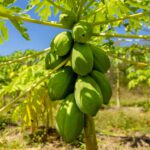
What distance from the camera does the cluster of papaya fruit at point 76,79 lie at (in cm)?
226

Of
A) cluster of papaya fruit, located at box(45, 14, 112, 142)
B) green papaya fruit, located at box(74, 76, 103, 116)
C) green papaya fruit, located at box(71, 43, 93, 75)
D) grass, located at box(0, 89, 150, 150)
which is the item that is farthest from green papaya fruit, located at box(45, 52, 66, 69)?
grass, located at box(0, 89, 150, 150)

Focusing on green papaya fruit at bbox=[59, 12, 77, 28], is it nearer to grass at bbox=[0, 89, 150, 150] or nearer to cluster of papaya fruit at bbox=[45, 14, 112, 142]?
cluster of papaya fruit at bbox=[45, 14, 112, 142]

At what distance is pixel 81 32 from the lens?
2486 millimetres

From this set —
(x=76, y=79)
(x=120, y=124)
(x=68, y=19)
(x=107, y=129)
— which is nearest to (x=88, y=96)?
(x=76, y=79)

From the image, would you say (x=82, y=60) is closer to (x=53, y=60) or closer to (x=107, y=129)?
(x=53, y=60)

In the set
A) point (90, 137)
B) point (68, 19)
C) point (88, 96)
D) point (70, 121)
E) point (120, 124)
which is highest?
point (68, 19)

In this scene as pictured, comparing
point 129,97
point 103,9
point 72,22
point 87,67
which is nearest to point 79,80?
point 87,67

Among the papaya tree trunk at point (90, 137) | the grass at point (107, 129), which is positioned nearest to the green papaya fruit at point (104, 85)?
the papaya tree trunk at point (90, 137)

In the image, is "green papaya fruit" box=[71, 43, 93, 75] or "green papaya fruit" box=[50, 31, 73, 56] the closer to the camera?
"green papaya fruit" box=[71, 43, 93, 75]

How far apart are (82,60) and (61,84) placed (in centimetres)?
20

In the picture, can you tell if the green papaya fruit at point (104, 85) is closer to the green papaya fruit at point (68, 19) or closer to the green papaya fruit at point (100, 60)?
the green papaya fruit at point (100, 60)

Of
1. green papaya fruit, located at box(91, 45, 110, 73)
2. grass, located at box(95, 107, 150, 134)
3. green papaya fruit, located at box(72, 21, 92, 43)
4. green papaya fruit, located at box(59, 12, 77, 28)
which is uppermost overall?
green papaya fruit, located at box(59, 12, 77, 28)

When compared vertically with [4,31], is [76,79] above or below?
below

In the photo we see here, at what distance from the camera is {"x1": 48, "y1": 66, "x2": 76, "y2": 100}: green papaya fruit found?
8.04 feet
